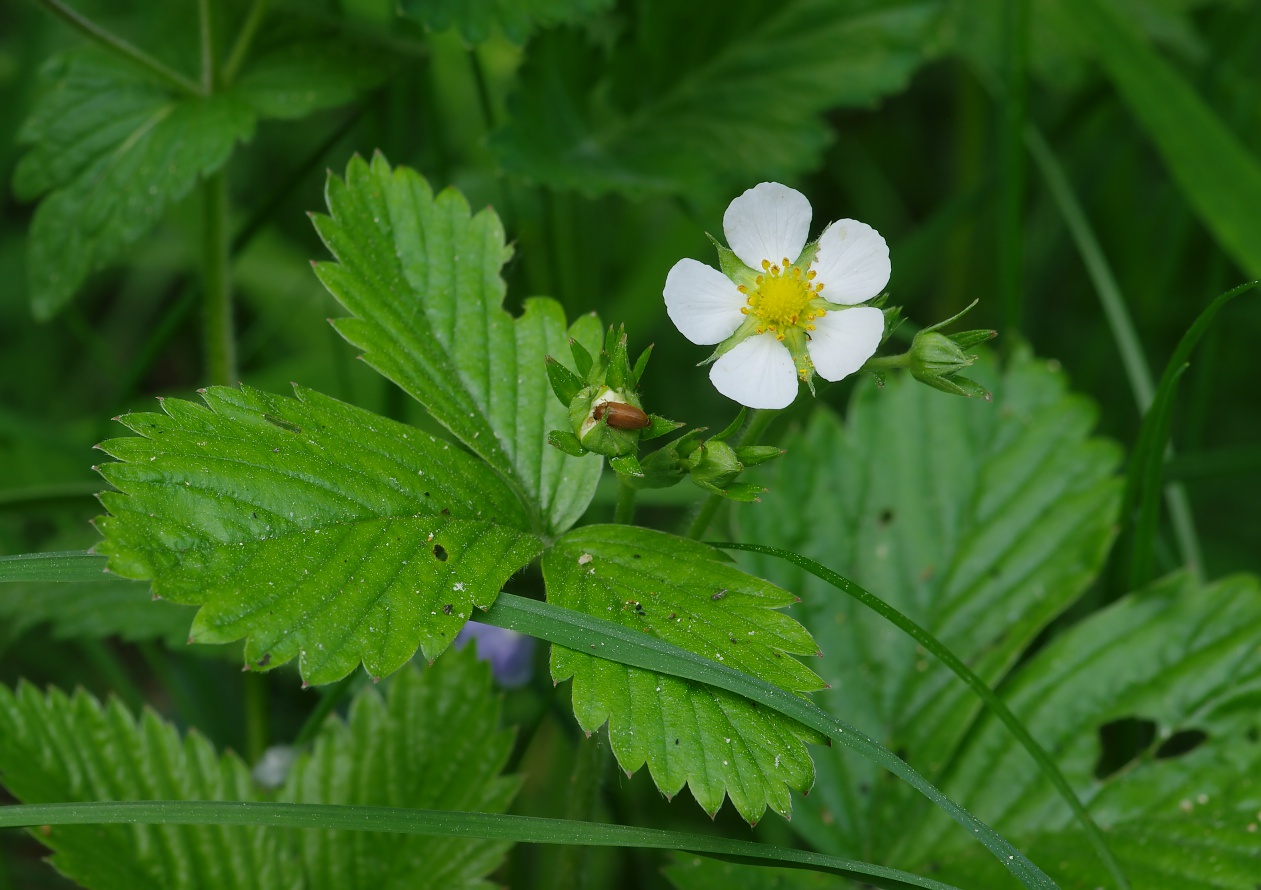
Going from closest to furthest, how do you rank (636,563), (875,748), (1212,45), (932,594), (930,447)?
(875,748), (636,563), (932,594), (930,447), (1212,45)

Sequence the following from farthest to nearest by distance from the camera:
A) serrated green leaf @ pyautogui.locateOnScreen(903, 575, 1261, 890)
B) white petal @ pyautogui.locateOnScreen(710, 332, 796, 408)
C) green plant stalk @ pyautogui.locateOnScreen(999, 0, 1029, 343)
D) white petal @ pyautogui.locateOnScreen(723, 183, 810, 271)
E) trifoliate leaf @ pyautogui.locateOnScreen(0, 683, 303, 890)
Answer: green plant stalk @ pyautogui.locateOnScreen(999, 0, 1029, 343) → serrated green leaf @ pyautogui.locateOnScreen(903, 575, 1261, 890) → trifoliate leaf @ pyautogui.locateOnScreen(0, 683, 303, 890) → white petal @ pyautogui.locateOnScreen(723, 183, 810, 271) → white petal @ pyautogui.locateOnScreen(710, 332, 796, 408)

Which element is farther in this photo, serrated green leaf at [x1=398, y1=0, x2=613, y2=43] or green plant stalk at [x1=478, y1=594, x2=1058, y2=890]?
serrated green leaf at [x1=398, y1=0, x2=613, y2=43]

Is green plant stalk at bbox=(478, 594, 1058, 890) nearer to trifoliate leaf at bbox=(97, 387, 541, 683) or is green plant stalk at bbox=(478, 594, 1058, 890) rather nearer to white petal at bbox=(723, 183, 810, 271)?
trifoliate leaf at bbox=(97, 387, 541, 683)

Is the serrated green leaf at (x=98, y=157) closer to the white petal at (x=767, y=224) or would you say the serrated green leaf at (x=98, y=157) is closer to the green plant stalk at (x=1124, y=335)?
the white petal at (x=767, y=224)

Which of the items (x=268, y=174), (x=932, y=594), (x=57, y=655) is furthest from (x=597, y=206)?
(x=57, y=655)

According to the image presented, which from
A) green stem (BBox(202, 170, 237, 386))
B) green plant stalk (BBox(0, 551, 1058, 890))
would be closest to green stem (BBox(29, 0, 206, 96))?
green stem (BBox(202, 170, 237, 386))

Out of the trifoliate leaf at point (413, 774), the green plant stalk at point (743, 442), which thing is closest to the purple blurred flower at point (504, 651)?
the trifoliate leaf at point (413, 774)

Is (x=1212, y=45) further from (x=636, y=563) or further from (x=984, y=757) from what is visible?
(x=636, y=563)
